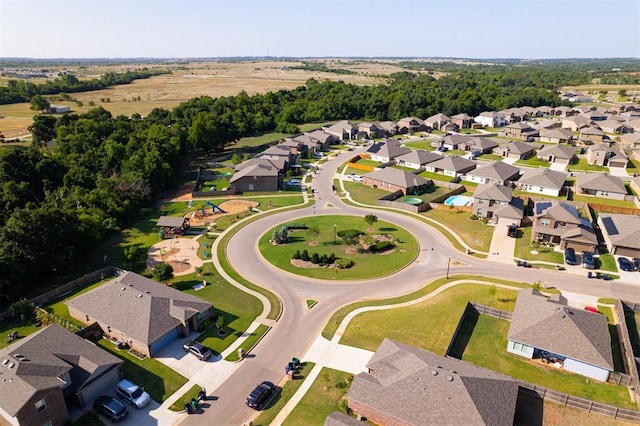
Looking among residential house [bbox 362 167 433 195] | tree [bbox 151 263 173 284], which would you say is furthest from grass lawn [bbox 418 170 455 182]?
tree [bbox 151 263 173 284]

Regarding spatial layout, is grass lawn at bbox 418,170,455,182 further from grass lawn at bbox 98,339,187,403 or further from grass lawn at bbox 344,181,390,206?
grass lawn at bbox 98,339,187,403

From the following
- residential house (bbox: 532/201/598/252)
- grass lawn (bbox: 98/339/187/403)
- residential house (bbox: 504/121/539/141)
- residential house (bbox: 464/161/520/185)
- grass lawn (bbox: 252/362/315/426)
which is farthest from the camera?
residential house (bbox: 504/121/539/141)

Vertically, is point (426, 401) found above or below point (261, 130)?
below

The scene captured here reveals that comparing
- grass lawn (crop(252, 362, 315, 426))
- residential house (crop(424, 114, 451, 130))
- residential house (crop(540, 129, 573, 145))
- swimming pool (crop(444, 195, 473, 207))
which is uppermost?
residential house (crop(424, 114, 451, 130))

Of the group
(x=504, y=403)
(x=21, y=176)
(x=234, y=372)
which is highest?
(x=21, y=176)

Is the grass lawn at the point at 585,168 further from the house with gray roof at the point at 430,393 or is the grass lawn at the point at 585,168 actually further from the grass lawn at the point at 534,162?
the house with gray roof at the point at 430,393

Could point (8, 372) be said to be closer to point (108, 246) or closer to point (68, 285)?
point (68, 285)

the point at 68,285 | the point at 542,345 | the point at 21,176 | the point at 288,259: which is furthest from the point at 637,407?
the point at 21,176

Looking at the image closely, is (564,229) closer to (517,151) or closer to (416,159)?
(416,159)
